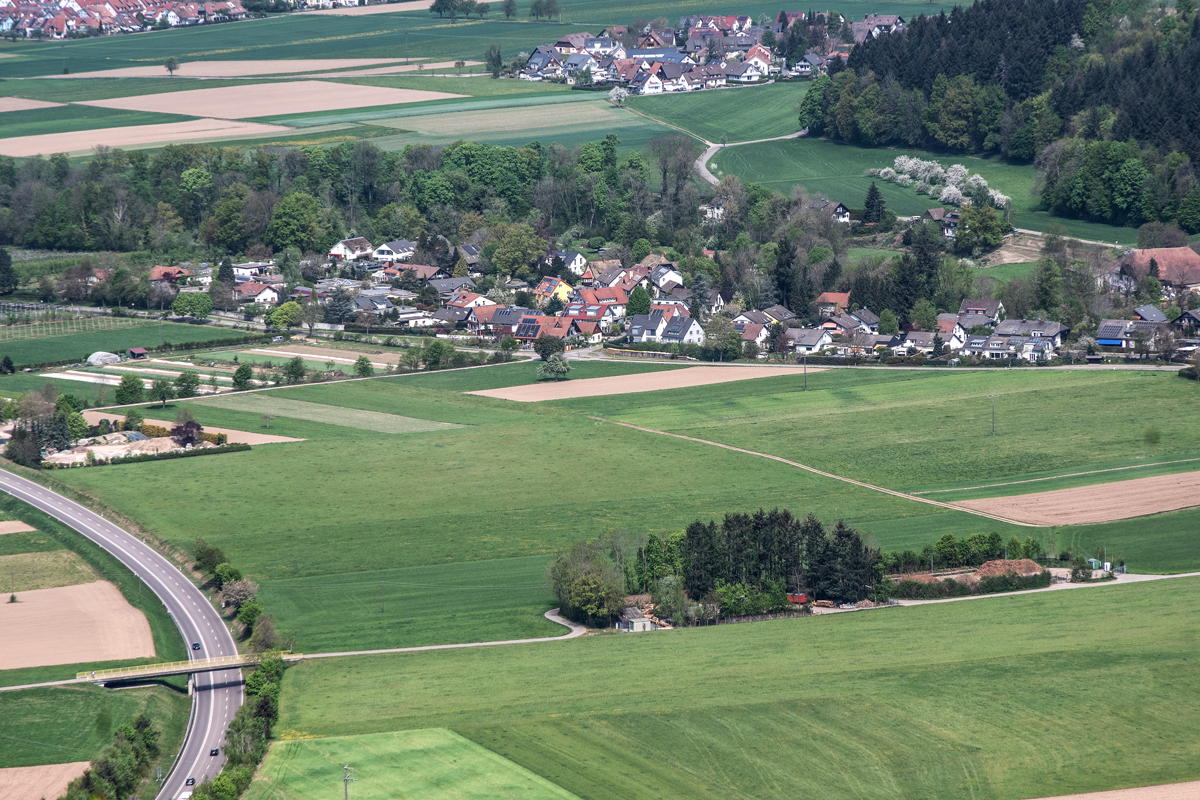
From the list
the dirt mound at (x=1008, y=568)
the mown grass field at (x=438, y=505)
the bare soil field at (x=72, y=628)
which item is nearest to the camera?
the bare soil field at (x=72, y=628)

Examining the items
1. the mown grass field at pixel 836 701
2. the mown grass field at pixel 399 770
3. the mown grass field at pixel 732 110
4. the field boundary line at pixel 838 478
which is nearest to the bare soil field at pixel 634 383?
the field boundary line at pixel 838 478

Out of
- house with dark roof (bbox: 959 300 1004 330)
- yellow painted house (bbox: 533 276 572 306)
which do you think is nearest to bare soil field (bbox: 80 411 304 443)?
yellow painted house (bbox: 533 276 572 306)

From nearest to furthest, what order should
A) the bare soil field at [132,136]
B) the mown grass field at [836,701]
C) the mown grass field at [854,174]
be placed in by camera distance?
1. the mown grass field at [836,701]
2. the mown grass field at [854,174]
3. the bare soil field at [132,136]

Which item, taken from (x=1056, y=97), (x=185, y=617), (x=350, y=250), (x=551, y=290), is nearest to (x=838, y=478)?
(x=185, y=617)

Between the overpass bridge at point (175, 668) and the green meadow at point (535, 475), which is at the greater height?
the green meadow at point (535, 475)

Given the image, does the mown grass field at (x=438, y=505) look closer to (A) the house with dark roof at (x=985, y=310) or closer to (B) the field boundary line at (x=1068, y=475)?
(B) the field boundary line at (x=1068, y=475)

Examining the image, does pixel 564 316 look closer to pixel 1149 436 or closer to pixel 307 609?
pixel 1149 436

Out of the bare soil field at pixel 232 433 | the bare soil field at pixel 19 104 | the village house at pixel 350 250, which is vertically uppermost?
the bare soil field at pixel 19 104

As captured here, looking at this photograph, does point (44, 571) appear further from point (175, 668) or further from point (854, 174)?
point (854, 174)
